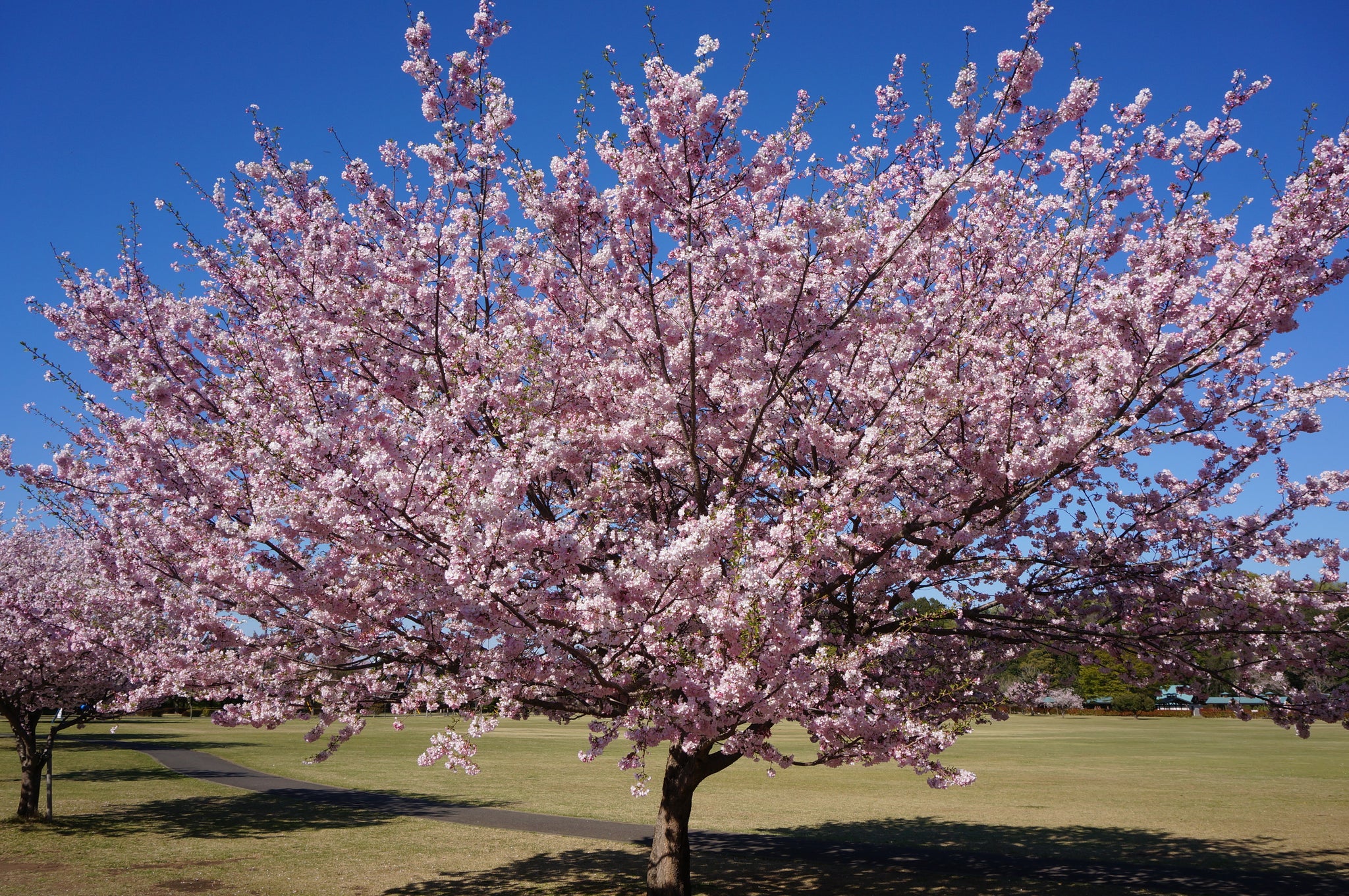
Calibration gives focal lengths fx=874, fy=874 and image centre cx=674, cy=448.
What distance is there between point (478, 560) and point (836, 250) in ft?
15.7

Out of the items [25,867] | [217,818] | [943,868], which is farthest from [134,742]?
[943,868]

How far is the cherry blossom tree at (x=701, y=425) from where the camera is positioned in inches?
309

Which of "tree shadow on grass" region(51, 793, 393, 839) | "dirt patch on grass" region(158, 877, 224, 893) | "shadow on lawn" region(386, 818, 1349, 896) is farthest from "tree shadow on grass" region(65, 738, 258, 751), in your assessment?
"shadow on lawn" region(386, 818, 1349, 896)

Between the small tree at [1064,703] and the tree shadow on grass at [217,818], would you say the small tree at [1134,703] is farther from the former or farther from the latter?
the tree shadow on grass at [217,818]

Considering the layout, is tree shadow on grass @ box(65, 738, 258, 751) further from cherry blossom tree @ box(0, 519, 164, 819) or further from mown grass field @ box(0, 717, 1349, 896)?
cherry blossom tree @ box(0, 519, 164, 819)

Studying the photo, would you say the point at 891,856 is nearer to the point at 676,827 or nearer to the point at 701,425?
the point at 676,827

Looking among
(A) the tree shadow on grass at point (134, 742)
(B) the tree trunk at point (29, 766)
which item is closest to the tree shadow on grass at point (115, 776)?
Answer: (B) the tree trunk at point (29, 766)

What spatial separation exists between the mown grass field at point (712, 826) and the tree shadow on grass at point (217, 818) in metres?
0.12

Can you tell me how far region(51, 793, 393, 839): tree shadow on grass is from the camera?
19797 mm

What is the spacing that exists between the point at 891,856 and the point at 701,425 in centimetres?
1188

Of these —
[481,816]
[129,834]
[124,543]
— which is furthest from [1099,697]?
[124,543]

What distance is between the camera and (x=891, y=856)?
17.5 m

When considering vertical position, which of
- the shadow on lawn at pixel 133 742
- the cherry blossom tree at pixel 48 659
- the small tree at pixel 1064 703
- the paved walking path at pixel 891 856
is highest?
the cherry blossom tree at pixel 48 659

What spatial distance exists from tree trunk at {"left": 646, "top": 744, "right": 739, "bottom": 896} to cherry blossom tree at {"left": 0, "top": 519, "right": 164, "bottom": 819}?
27.0 ft
